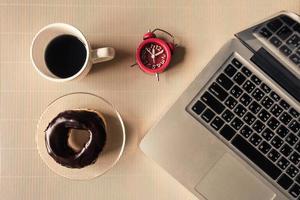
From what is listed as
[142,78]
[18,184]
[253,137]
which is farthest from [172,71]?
[18,184]

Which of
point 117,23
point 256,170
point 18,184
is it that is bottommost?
point 18,184

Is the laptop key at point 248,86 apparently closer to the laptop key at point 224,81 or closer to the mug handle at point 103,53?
the laptop key at point 224,81

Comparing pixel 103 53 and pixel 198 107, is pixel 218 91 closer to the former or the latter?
pixel 198 107

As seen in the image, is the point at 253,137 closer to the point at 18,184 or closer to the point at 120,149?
the point at 120,149

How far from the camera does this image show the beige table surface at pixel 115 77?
72cm

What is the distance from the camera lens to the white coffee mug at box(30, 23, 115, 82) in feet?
2.21

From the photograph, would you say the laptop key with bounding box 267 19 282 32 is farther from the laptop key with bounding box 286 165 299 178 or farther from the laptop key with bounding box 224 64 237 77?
the laptop key with bounding box 286 165 299 178

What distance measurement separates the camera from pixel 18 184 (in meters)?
0.72

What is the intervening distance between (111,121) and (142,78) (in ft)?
0.26

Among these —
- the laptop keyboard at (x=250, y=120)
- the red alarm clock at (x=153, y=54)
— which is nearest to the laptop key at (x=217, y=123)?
the laptop keyboard at (x=250, y=120)

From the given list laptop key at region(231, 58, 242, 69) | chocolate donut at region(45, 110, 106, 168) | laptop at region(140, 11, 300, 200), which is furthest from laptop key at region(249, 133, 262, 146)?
chocolate donut at region(45, 110, 106, 168)

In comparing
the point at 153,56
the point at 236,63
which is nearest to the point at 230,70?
the point at 236,63

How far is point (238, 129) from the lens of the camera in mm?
694

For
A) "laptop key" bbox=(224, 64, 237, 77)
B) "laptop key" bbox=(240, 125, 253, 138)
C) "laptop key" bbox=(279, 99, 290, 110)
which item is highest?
"laptop key" bbox=(224, 64, 237, 77)
